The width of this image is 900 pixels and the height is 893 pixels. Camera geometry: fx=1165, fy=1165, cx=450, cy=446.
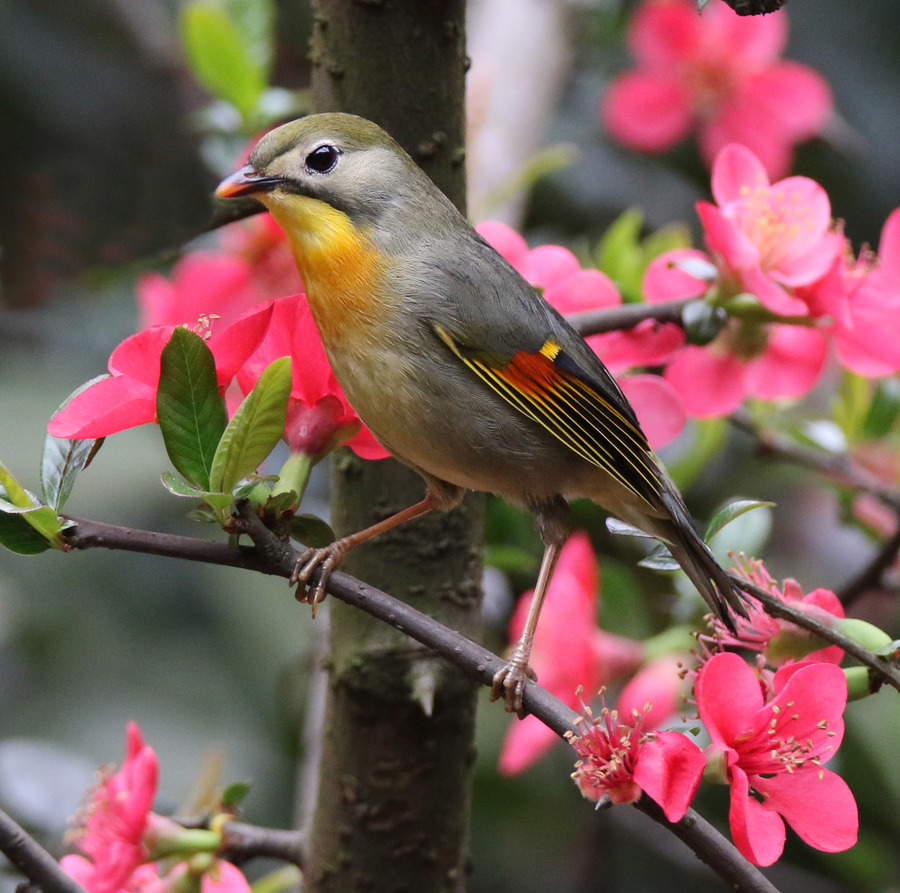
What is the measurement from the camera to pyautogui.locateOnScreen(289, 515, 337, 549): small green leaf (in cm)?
109

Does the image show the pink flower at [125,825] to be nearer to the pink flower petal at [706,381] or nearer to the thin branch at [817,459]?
the pink flower petal at [706,381]

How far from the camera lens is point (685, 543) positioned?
1274mm

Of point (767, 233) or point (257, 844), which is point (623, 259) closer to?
point (767, 233)

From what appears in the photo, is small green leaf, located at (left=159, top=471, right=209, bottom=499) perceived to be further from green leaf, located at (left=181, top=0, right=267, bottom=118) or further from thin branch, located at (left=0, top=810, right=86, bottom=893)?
green leaf, located at (left=181, top=0, right=267, bottom=118)

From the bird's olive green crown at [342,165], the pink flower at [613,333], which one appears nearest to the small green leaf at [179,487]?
the bird's olive green crown at [342,165]

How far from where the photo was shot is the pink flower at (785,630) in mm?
1129

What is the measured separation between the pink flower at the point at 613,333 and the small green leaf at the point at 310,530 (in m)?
0.56

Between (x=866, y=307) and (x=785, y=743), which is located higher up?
(x=866, y=307)

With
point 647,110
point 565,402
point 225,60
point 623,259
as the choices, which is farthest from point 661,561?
point 647,110

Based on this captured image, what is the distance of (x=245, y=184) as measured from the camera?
1376 mm

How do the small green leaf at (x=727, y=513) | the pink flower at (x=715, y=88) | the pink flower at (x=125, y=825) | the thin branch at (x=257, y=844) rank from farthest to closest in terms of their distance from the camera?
the pink flower at (x=715, y=88)
the thin branch at (x=257, y=844)
the pink flower at (x=125, y=825)
the small green leaf at (x=727, y=513)

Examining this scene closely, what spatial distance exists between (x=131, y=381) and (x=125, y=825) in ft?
1.57

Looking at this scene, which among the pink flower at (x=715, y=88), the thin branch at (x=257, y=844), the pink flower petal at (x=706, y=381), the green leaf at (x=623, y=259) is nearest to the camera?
the thin branch at (x=257, y=844)

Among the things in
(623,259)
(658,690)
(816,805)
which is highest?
(623,259)
